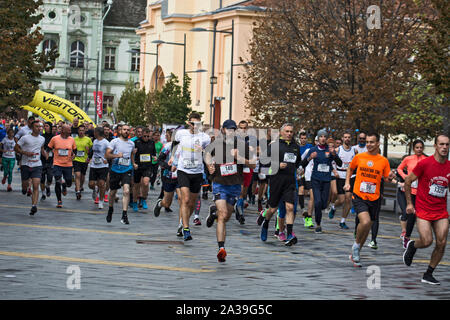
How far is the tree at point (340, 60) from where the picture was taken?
30219 millimetres

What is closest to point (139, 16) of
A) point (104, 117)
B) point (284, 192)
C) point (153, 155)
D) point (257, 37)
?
point (104, 117)

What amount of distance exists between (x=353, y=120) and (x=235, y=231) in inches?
573

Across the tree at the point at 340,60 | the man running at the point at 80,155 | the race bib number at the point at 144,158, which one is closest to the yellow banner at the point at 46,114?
the tree at the point at 340,60

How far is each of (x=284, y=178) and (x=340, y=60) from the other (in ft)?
54.0

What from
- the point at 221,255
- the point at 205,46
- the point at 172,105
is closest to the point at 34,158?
the point at 221,255

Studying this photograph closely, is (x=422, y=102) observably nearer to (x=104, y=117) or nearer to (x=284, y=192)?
(x=284, y=192)

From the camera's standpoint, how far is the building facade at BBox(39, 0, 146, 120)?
91.4 m

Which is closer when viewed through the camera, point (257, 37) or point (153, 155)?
point (153, 155)

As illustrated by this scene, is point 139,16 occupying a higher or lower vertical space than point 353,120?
higher

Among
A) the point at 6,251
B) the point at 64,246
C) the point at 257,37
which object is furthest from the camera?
the point at 257,37

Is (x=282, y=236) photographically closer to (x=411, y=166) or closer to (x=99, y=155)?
(x=411, y=166)

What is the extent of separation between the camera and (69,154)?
2111cm

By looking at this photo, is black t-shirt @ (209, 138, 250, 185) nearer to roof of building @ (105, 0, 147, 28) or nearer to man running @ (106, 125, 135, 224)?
man running @ (106, 125, 135, 224)

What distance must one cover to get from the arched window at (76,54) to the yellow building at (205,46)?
8.16 meters
